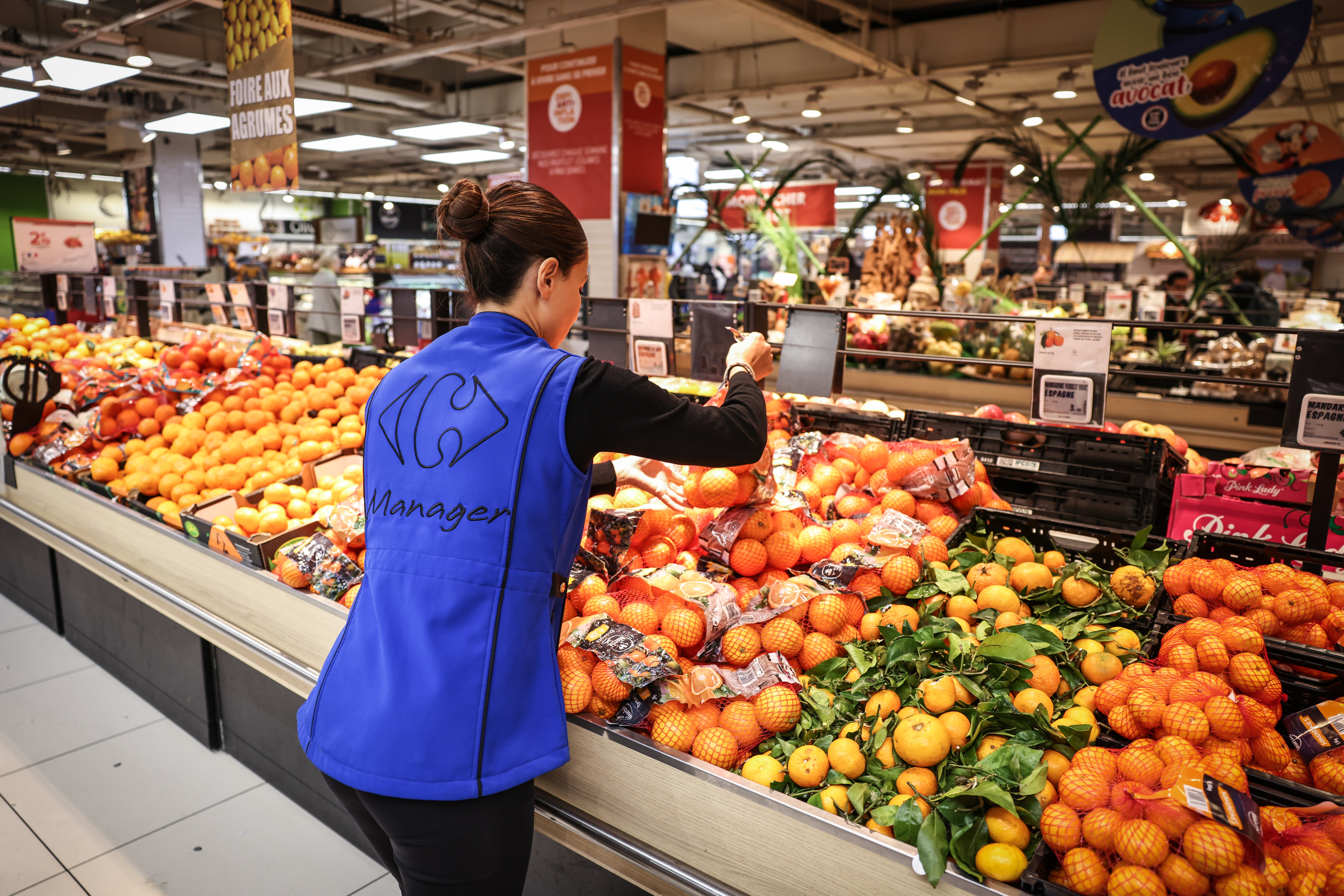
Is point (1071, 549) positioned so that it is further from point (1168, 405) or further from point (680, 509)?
point (1168, 405)

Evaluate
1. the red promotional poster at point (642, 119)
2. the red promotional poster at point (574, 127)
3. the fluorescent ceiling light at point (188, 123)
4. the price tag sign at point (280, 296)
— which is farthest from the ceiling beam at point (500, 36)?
the price tag sign at point (280, 296)

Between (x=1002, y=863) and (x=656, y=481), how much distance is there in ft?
4.15

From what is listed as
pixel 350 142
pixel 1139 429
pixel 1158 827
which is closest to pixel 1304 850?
pixel 1158 827

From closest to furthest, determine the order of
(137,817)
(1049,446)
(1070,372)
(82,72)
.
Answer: (1070,372), (1049,446), (137,817), (82,72)

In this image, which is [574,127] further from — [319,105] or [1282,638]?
[1282,638]

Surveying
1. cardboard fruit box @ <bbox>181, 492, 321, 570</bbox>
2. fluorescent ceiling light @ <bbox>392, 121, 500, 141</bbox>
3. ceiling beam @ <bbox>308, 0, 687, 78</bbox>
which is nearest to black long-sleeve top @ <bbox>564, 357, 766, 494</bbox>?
cardboard fruit box @ <bbox>181, 492, 321, 570</bbox>

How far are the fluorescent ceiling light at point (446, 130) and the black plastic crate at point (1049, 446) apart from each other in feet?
27.2

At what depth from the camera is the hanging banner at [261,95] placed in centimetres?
391

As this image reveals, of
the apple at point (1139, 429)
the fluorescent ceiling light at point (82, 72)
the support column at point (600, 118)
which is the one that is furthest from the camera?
the support column at point (600, 118)

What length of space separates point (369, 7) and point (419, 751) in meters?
9.93

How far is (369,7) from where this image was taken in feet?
29.9

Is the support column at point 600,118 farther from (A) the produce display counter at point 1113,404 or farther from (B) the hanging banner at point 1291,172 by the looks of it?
(B) the hanging banner at point 1291,172

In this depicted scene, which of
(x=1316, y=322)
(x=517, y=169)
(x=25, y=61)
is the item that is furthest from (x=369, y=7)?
(x=1316, y=322)

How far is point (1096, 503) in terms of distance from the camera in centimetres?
238
